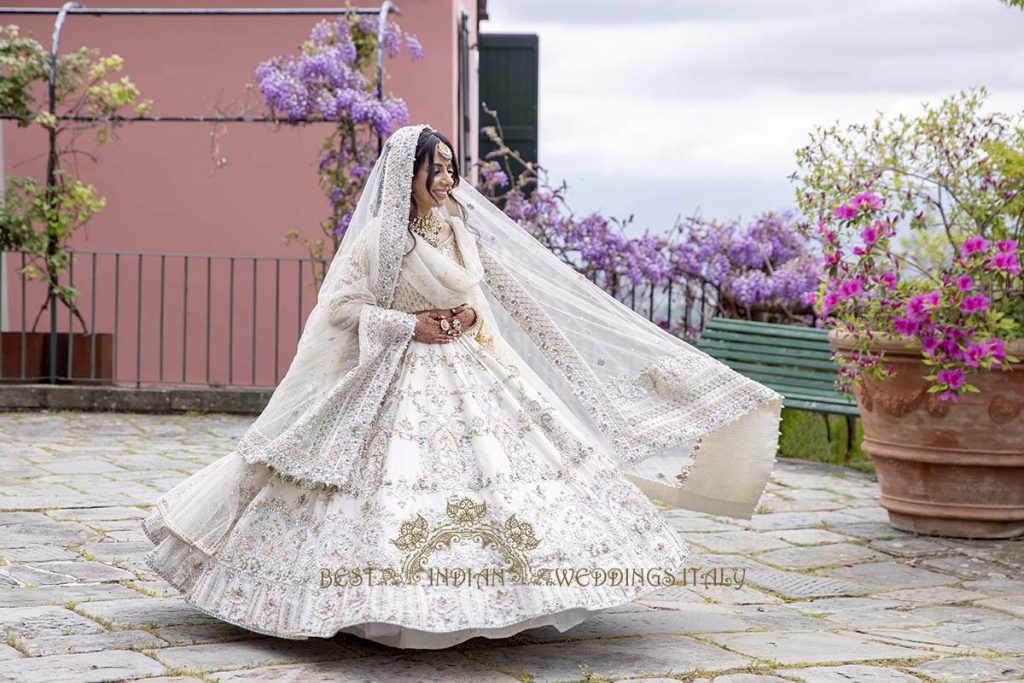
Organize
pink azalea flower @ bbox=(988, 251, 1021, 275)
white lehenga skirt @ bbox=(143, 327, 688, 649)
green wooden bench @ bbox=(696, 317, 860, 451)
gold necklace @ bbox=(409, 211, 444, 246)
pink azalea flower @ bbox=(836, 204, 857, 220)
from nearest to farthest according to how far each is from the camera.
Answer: white lehenga skirt @ bbox=(143, 327, 688, 649), gold necklace @ bbox=(409, 211, 444, 246), pink azalea flower @ bbox=(988, 251, 1021, 275), pink azalea flower @ bbox=(836, 204, 857, 220), green wooden bench @ bbox=(696, 317, 860, 451)

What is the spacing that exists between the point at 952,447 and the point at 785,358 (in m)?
2.63

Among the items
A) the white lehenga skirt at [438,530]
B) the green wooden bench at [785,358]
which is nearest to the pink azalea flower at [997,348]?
the white lehenga skirt at [438,530]

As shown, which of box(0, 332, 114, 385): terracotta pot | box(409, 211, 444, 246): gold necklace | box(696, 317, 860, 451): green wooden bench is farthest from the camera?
box(0, 332, 114, 385): terracotta pot

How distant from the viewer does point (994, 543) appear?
605cm

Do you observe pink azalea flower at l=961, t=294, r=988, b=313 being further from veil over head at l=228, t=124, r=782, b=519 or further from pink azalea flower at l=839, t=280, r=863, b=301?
veil over head at l=228, t=124, r=782, b=519

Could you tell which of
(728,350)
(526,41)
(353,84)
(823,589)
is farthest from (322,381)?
(526,41)

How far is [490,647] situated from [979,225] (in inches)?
131

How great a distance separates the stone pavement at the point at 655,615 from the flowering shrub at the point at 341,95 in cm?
295

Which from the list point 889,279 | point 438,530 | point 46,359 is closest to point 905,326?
point 889,279

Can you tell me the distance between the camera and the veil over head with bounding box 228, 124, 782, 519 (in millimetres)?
4320

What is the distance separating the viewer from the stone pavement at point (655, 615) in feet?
12.6

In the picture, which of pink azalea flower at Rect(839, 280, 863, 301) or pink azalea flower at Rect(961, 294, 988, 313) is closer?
pink azalea flower at Rect(961, 294, 988, 313)

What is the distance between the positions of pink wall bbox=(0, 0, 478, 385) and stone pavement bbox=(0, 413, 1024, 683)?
147 inches

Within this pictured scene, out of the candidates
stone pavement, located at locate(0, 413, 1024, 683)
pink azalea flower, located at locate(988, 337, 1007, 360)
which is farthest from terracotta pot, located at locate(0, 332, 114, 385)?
pink azalea flower, located at locate(988, 337, 1007, 360)
